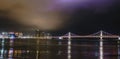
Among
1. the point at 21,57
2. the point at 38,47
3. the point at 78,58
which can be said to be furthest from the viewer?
the point at 78,58

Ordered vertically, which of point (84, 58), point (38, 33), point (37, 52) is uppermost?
point (38, 33)

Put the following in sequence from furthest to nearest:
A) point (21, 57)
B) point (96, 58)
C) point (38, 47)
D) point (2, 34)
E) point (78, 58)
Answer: point (78, 58) → point (96, 58) → point (21, 57) → point (2, 34) → point (38, 47)

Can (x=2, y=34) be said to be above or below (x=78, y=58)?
above

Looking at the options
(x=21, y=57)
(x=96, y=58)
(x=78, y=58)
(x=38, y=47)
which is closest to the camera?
(x=38, y=47)

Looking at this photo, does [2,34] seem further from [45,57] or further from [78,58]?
[78,58]

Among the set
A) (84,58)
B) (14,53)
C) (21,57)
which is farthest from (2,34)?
(84,58)

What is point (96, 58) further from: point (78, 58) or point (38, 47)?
point (38, 47)

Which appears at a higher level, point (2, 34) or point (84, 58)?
point (2, 34)

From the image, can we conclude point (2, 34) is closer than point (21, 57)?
Yes

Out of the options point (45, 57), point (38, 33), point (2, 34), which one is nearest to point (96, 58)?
point (45, 57)
